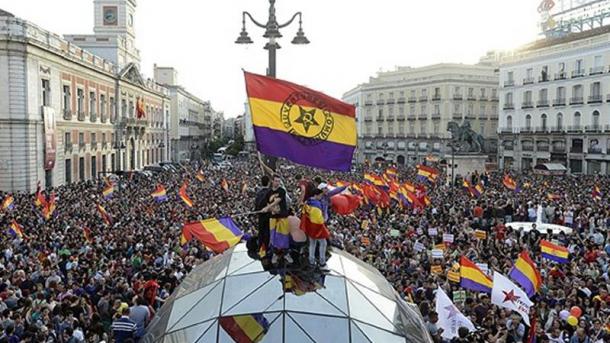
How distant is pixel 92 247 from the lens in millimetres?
16203

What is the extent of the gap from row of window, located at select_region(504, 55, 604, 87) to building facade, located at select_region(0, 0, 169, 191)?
38.0m

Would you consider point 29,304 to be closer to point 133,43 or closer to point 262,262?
point 262,262

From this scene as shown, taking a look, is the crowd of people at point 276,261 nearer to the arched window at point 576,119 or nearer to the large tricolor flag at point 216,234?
the large tricolor flag at point 216,234

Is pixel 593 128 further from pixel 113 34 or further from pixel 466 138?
pixel 113 34

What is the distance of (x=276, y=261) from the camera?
23.7ft

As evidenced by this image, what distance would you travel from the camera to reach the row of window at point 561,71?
169 feet

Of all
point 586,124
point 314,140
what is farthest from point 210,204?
point 586,124

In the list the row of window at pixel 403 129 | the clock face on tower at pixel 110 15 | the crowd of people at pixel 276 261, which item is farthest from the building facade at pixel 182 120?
the crowd of people at pixel 276 261

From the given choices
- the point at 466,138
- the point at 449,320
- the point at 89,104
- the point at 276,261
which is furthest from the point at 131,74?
the point at 276,261

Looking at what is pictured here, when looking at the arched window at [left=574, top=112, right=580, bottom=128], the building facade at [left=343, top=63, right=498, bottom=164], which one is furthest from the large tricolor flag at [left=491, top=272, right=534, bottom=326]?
the building facade at [left=343, top=63, right=498, bottom=164]

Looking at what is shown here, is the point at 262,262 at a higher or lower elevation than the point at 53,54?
lower

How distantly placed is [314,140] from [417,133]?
6896 centimetres

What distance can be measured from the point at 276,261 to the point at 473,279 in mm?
5682

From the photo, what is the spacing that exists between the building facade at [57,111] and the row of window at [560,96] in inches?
1488
